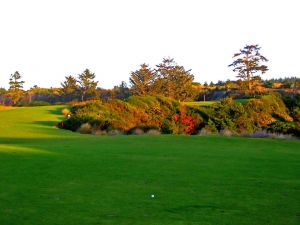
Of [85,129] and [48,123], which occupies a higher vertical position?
[48,123]

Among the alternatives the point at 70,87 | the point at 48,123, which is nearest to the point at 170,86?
the point at 70,87

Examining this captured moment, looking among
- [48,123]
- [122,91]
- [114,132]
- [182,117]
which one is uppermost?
[122,91]

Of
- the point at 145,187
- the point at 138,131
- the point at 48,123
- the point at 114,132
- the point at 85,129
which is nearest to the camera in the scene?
the point at 145,187

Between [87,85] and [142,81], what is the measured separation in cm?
1185

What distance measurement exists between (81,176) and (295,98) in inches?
1585

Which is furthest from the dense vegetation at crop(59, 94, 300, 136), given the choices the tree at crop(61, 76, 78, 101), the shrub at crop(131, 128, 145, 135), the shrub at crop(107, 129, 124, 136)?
the tree at crop(61, 76, 78, 101)

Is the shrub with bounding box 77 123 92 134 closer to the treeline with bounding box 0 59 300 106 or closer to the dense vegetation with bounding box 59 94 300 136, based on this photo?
the dense vegetation with bounding box 59 94 300 136

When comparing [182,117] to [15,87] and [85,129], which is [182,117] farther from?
[15,87]

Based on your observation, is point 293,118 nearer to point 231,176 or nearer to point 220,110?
point 220,110

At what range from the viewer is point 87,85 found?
8106 cm

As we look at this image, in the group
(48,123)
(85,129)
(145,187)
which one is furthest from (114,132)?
(145,187)

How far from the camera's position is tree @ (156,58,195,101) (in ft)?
240

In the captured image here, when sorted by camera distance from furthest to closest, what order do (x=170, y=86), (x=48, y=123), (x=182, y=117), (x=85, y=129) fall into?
(x=170, y=86) < (x=182, y=117) < (x=48, y=123) < (x=85, y=129)

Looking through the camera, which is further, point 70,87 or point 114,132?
point 70,87
